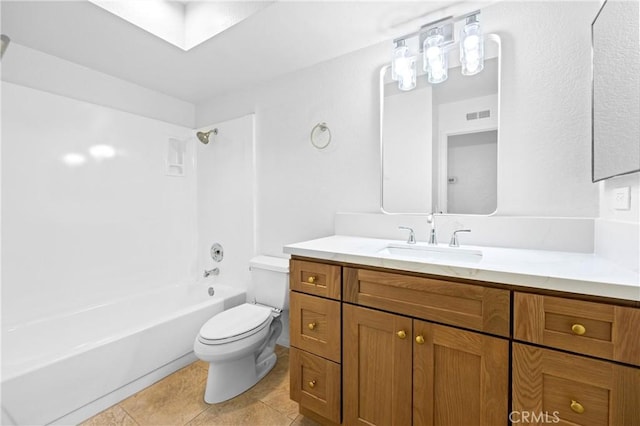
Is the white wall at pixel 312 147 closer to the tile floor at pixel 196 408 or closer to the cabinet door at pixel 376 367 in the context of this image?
the cabinet door at pixel 376 367

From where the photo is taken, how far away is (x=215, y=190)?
2645 millimetres

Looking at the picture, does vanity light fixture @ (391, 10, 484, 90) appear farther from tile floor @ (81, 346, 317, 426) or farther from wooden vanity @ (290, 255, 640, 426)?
tile floor @ (81, 346, 317, 426)

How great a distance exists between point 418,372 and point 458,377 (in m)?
0.14

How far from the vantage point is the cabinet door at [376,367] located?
41.6 inches

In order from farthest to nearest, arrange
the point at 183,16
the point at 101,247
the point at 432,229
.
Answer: the point at 101,247, the point at 183,16, the point at 432,229

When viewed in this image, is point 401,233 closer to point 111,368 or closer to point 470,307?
point 470,307

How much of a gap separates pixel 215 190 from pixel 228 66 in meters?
1.11

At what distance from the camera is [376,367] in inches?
44.1

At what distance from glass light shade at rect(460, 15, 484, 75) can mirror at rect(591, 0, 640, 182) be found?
42 centimetres

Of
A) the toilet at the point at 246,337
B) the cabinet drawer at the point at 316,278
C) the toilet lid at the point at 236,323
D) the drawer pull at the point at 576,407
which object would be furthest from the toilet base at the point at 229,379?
the drawer pull at the point at 576,407

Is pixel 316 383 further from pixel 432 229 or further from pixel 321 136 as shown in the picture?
pixel 321 136

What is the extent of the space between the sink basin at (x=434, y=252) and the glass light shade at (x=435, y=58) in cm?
94

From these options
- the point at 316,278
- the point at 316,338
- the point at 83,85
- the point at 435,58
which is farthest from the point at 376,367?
the point at 83,85

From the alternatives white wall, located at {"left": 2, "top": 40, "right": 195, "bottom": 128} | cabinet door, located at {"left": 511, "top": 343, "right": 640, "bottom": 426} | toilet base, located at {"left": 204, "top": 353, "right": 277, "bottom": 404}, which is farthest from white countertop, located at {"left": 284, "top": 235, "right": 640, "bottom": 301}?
white wall, located at {"left": 2, "top": 40, "right": 195, "bottom": 128}
